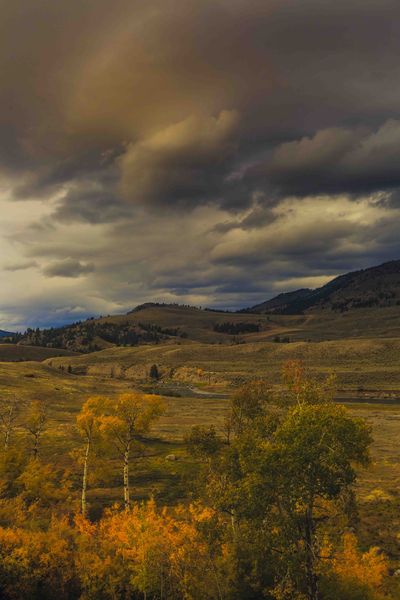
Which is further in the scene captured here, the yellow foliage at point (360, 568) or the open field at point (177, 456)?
the open field at point (177, 456)

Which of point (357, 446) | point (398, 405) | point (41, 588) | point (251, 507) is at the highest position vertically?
point (357, 446)

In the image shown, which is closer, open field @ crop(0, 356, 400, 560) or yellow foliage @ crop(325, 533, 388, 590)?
yellow foliage @ crop(325, 533, 388, 590)

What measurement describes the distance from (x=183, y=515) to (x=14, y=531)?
734 inches

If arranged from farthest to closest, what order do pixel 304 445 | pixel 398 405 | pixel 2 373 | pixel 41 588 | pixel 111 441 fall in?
pixel 2 373
pixel 398 405
pixel 111 441
pixel 41 588
pixel 304 445

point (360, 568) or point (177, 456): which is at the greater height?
point (360, 568)

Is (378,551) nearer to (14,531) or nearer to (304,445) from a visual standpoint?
(304,445)

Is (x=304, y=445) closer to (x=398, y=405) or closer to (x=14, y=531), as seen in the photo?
(x=14, y=531)

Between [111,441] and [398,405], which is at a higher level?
[111,441]

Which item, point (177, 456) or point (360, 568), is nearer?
point (360, 568)

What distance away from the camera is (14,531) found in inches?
1620

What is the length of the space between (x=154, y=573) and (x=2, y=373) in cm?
15365

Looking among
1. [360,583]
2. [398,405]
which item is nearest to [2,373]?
[398,405]

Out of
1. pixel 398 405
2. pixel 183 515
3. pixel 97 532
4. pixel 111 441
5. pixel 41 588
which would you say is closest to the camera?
pixel 41 588

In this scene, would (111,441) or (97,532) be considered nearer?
(97,532)
